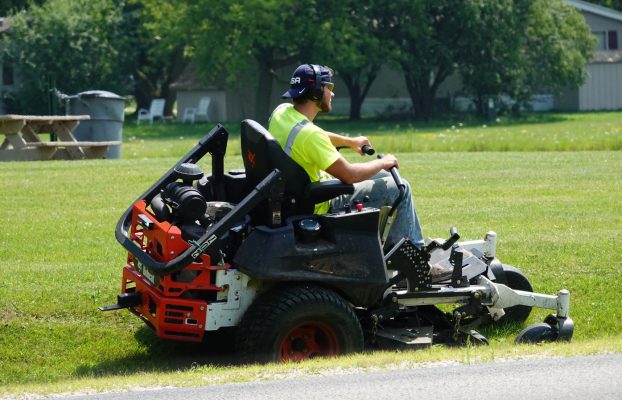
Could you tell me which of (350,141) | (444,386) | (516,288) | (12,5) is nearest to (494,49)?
(12,5)

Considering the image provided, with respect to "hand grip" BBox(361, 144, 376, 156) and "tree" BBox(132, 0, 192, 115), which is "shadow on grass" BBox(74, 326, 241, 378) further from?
"tree" BBox(132, 0, 192, 115)

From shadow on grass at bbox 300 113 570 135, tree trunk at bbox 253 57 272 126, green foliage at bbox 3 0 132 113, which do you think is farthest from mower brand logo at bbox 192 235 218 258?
green foliage at bbox 3 0 132 113

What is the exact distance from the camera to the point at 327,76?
27.2ft

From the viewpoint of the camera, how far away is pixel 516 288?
9.59m

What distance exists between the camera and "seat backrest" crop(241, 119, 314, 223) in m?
7.92

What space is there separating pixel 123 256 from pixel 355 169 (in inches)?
160

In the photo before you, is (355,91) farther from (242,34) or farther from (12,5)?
(12,5)

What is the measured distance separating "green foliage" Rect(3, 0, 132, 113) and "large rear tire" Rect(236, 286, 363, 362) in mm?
48126

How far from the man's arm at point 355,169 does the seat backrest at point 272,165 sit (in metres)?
0.21

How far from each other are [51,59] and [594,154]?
37.5m

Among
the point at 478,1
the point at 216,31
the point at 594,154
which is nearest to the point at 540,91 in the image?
the point at 478,1

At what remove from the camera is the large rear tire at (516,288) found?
375 inches

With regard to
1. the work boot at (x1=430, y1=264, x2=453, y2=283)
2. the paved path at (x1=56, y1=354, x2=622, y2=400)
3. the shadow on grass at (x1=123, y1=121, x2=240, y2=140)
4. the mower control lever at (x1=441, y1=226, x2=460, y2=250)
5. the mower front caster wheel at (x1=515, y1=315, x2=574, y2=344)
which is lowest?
the mower front caster wheel at (x1=515, y1=315, x2=574, y2=344)

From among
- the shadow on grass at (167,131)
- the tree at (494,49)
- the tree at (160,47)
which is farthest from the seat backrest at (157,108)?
the tree at (494,49)
